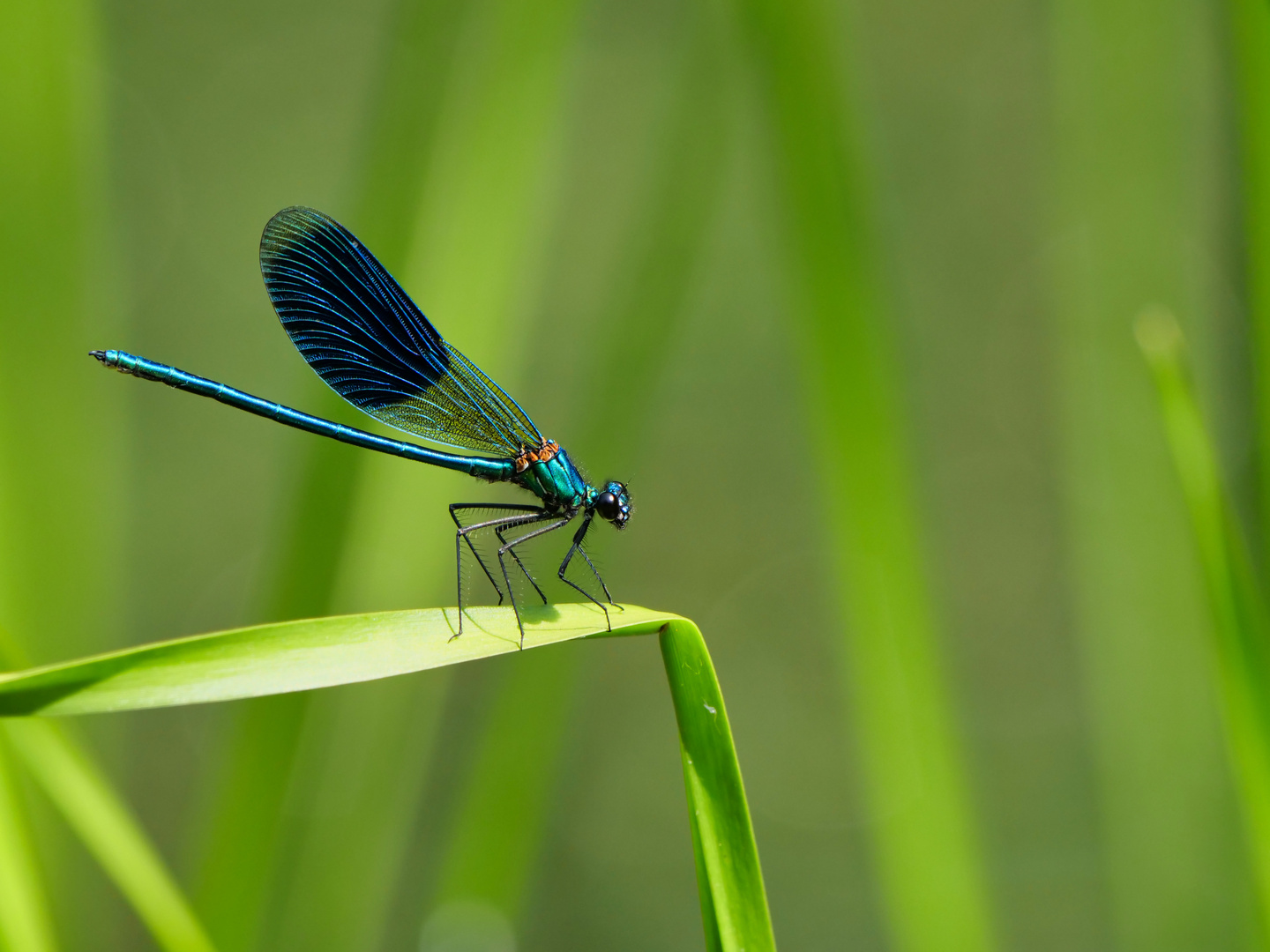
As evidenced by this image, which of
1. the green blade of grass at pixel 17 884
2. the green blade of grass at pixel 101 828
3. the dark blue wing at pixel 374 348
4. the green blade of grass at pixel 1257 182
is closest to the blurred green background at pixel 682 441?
the green blade of grass at pixel 1257 182

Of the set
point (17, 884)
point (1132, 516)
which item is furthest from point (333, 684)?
point (1132, 516)

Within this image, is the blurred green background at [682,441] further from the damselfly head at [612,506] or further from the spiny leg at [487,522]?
the spiny leg at [487,522]

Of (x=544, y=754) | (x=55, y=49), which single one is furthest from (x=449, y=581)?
(x=55, y=49)

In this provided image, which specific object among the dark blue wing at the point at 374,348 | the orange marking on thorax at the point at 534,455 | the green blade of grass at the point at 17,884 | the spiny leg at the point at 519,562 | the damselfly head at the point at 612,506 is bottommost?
the green blade of grass at the point at 17,884

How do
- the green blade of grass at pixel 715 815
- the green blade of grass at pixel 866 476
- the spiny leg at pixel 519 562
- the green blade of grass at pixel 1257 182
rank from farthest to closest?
the spiny leg at pixel 519 562, the green blade of grass at pixel 866 476, the green blade of grass at pixel 1257 182, the green blade of grass at pixel 715 815

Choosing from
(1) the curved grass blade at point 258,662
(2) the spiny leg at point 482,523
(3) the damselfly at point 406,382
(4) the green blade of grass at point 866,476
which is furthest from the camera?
(3) the damselfly at point 406,382

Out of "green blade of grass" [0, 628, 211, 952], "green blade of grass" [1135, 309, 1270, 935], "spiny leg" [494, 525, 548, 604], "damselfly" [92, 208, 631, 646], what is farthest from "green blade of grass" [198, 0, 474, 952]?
"green blade of grass" [1135, 309, 1270, 935]

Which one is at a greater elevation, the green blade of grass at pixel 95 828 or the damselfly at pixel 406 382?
the damselfly at pixel 406 382
